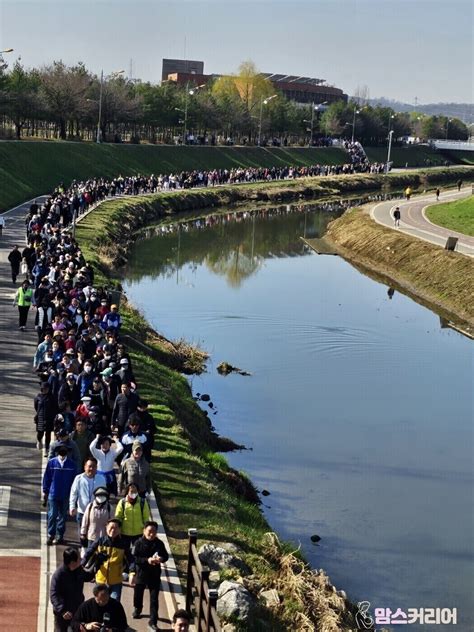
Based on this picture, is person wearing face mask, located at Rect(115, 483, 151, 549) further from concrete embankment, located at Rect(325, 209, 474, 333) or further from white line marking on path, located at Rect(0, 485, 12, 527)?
concrete embankment, located at Rect(325, 209, 474, 333)

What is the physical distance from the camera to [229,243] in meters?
53.2

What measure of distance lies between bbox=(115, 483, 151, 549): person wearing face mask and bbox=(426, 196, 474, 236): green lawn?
45599 millimetres

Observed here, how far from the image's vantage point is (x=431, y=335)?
110 ft

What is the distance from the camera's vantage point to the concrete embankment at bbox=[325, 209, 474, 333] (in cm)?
3947

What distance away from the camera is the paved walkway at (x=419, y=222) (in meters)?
50.3

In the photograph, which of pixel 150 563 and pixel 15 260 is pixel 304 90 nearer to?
pixel 15 260

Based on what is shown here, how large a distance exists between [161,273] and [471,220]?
2271 cm

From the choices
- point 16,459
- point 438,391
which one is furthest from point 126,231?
point 16,459

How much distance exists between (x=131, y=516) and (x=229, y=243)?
42.7m

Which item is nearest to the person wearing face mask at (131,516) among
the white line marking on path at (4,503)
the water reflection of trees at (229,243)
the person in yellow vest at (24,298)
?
the white line marking on path at (4,503)

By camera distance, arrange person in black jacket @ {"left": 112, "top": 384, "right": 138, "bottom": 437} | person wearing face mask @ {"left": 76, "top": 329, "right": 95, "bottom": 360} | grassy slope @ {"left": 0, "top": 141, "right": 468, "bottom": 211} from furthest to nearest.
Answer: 1. grassy slope @ {"left": 0, "top": 141, "right": 468, "bottom": 211}
2. person wearing face mask @ {"left": 76, "top": 329, "right": 95, "bottom": 360}
3. person in black jacket @ {"left": 112, "top": 384, "right": 138, "bottom": 437}

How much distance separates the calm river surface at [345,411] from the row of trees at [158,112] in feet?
98.9

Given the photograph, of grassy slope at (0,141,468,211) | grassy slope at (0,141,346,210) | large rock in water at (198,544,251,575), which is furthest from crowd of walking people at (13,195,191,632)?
grassy slope at (0,141,346,210)

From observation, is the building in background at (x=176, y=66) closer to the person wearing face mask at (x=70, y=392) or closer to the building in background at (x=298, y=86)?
the building in background at (x=298, y=86)
